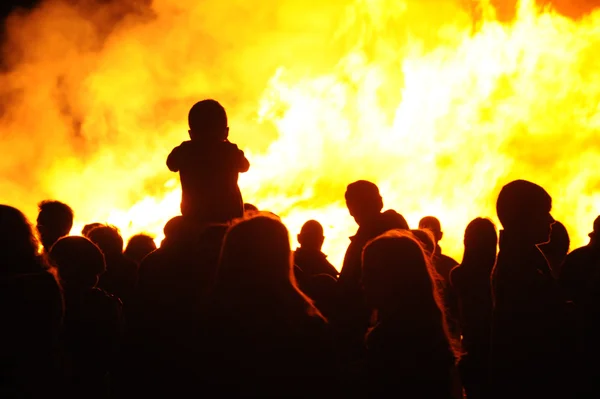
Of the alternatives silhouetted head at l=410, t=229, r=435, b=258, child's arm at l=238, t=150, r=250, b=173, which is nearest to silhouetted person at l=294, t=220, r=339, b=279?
silhouetted head at l=410, t=229, r=435, b=258

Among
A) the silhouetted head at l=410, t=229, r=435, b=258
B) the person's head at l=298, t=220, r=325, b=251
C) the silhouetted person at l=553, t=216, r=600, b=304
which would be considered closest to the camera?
the silhouetted person at l=553, t=216, r=600, b=304

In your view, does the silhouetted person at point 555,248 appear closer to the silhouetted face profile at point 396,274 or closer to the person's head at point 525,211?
the person's head at point 525,211

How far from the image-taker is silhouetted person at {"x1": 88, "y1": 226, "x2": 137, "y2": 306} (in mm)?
4980

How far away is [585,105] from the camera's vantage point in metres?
11.0

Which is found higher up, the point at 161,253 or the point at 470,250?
the point at 470,250

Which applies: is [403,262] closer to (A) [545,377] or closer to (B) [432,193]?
(A) [545,377]

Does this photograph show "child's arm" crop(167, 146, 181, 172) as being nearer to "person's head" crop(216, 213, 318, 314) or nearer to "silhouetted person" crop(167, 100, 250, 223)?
"silhouetted person" crop(167, 100, 250, 223)

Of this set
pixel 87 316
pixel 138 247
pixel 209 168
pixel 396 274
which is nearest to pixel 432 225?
pixel 138 247

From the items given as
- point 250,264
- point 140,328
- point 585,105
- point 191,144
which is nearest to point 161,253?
point 140,328

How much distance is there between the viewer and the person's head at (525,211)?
151 inches

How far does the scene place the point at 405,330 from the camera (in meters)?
2.73

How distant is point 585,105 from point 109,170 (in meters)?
10.7

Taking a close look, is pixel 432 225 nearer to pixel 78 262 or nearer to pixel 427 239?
pixel 427 239

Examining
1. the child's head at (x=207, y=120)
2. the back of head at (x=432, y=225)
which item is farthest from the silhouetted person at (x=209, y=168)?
the back of head at (x=432, y=225)
